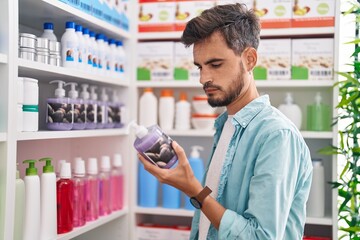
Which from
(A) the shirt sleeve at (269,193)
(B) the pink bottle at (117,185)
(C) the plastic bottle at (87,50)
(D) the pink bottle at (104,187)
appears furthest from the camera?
(B) the pink bottle at (117,185)

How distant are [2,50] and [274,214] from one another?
1124 millimetres

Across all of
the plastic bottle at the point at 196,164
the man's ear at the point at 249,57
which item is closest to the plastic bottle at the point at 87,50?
the plastic bottle at the point at 196,164

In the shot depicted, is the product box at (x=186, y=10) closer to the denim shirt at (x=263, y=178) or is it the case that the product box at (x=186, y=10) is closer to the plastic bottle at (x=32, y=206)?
the denim shirt at (x=263, y=178)

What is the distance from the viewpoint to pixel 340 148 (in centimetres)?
242

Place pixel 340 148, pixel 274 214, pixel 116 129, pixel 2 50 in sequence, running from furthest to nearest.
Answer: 1. pixel 116 129
2. pixel 340 148
3. pixel 2 50
4. pixel 274 214

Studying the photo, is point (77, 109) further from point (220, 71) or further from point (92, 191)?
point (220, 71)

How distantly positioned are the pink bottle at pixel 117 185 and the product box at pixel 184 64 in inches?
24.0

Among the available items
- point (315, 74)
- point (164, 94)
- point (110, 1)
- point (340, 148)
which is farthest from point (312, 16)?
point (110, 1)

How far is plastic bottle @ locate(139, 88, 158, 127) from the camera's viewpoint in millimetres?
2756

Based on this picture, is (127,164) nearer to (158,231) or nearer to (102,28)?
(158,231)

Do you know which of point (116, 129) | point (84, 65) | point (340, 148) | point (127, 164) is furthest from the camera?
point (127, 164)

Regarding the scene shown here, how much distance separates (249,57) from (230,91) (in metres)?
0.15

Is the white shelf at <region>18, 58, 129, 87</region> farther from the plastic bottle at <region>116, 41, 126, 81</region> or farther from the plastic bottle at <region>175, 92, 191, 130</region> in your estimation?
the plastic bottle at <region>175, 92, 191, 130</region>

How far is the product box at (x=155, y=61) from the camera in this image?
8.92 ft
